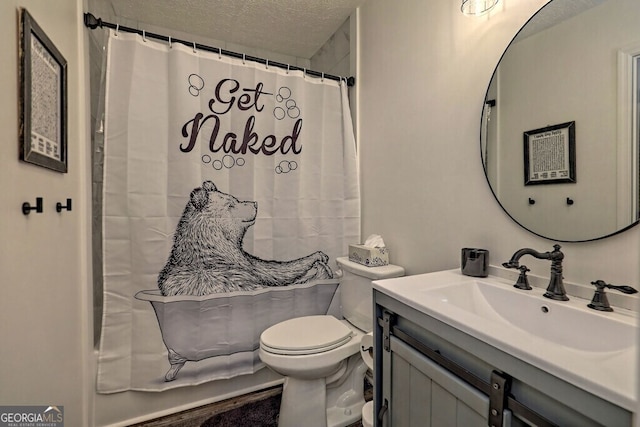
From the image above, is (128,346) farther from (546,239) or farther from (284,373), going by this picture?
(546,239)

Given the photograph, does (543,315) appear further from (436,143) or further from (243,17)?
(243,17)

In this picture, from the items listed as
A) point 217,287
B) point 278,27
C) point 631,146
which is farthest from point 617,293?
point 278,27

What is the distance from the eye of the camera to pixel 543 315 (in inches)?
33.5

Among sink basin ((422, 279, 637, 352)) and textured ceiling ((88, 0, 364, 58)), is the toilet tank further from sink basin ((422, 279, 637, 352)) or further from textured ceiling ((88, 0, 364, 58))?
textured ceiling ((88, 0, 364, 58))

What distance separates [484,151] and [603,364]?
82 centimetres

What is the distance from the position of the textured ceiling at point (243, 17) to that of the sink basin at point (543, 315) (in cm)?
187

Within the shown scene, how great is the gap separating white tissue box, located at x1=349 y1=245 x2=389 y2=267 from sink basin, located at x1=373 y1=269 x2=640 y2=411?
0.46m

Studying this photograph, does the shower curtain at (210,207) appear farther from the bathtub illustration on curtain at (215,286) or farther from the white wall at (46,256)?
the white wall at (46,256)

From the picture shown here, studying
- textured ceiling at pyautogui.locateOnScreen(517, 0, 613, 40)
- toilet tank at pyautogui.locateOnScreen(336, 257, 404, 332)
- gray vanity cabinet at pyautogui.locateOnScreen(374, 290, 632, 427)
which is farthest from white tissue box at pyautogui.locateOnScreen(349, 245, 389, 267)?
textured ceiling at pyautogui.locateOnScreen(517, 0, 613, 40)

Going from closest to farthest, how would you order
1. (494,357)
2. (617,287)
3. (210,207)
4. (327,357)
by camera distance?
(494,357), (617,287), (327,357), (210,207)

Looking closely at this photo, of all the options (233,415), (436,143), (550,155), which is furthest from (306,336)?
(550,155)

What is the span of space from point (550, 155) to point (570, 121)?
11 cm

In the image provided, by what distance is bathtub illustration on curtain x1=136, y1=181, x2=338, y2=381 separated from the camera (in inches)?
62.4

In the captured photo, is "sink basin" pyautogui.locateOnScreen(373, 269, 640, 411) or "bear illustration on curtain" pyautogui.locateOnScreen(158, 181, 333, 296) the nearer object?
"sink basin" pyautogui.locateOnScreen(373, 269, 640, 411)
